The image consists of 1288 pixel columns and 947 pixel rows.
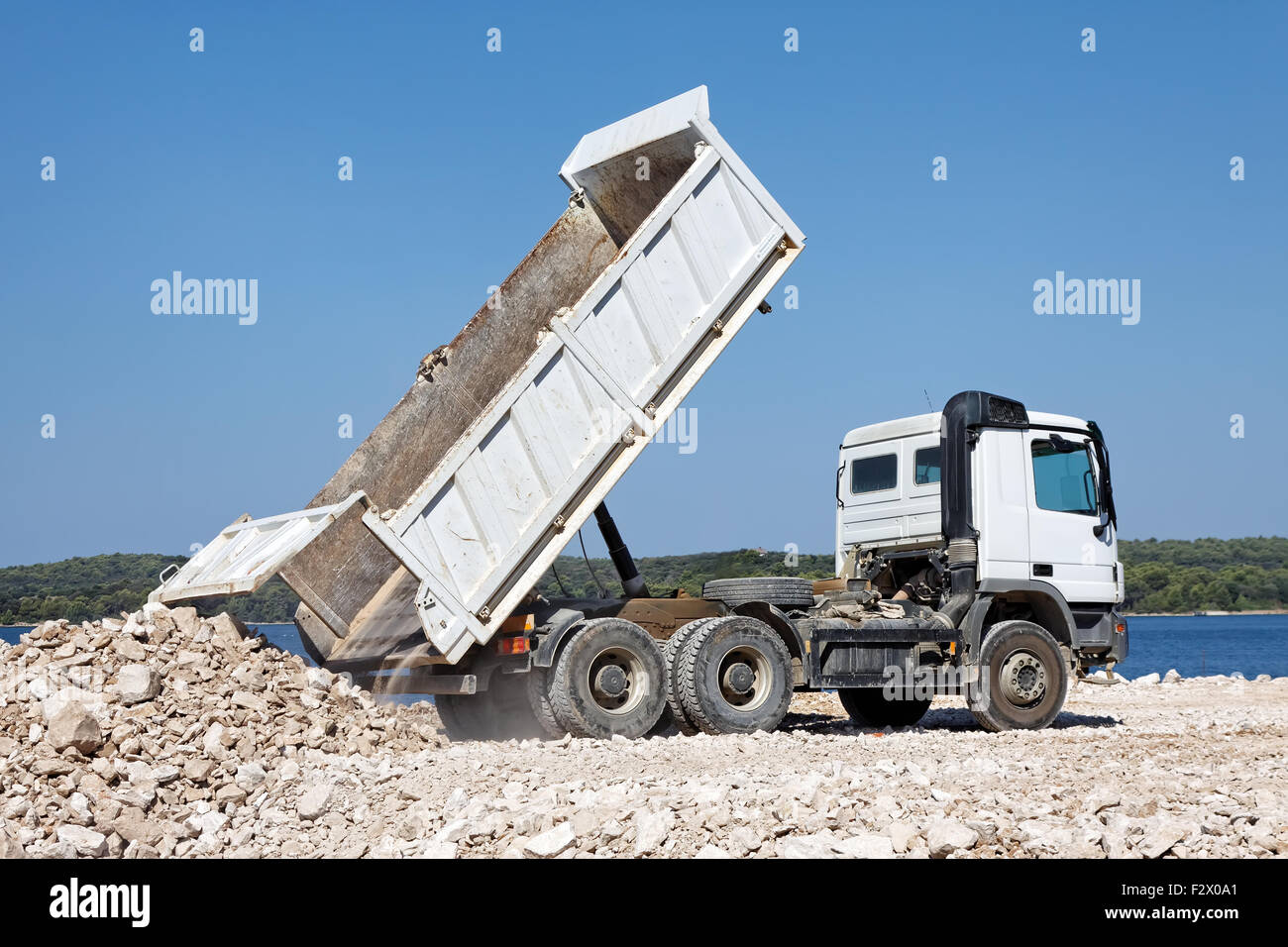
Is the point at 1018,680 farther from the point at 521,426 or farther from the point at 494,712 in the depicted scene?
the point at 521,426

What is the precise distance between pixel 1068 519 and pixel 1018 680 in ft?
5.21

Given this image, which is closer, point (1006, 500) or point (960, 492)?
point (960, 492)

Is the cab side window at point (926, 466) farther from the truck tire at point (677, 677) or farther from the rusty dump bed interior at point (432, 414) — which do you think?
the rusty dump bed interior at point (432, 414)

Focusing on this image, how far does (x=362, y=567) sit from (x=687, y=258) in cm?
361

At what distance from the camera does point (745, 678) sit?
34.1 feet

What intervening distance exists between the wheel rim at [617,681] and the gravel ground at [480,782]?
0.44m

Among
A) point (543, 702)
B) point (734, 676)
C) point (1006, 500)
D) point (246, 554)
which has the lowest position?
point (543, 702)

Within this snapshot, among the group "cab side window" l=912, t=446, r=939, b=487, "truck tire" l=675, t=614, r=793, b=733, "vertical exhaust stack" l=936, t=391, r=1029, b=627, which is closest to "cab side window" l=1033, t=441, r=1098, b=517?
"vertical exhaust stack" l=936, t=391, r=1029, b=627

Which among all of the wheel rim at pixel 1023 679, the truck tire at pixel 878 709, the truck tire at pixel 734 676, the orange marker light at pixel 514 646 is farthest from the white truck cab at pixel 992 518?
the orange marker light at pixel 514 646

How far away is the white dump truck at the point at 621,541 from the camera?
954 cm

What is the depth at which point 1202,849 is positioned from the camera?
5750 mm

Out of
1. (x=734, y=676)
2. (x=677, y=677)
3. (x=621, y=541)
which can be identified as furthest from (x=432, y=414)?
(x=734, y=676)

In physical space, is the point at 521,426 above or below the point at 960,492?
above
